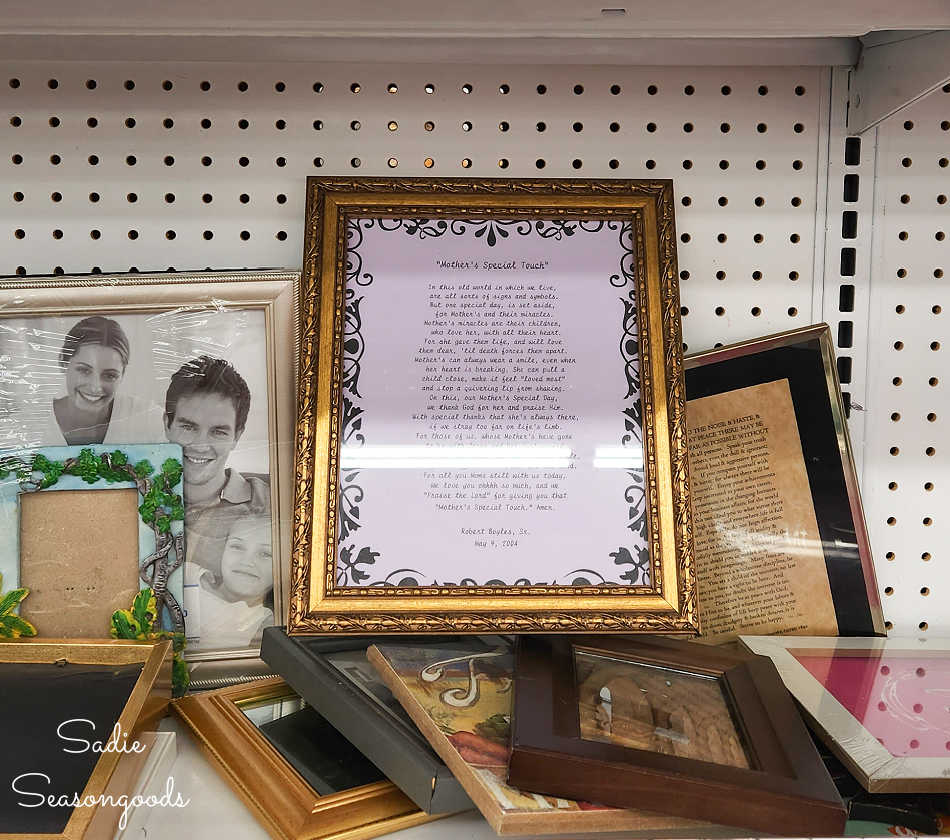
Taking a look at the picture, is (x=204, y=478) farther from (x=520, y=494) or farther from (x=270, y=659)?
(x=520, y=494)

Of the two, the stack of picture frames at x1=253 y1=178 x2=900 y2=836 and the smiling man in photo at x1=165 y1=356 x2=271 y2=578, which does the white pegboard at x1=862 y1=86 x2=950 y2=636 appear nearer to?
the stack of picture frames at x1=253 y1=178 x2=900 y2=836

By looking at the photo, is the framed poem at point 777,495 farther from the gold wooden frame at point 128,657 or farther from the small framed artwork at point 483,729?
the gold wooden frame at point 128,657

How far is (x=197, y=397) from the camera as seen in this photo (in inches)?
32.4

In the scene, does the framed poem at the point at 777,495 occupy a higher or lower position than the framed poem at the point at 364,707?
higher

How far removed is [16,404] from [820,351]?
85 cm

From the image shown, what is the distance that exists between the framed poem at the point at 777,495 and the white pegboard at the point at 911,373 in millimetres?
79

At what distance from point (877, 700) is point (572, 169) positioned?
607mm

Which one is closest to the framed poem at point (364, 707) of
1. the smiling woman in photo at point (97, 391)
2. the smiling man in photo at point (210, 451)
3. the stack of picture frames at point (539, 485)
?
the stack of picture frames at point (539, 485)

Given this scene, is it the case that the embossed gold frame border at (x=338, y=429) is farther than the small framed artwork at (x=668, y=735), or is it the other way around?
the embossed gold frame border at (x=338, y=429)

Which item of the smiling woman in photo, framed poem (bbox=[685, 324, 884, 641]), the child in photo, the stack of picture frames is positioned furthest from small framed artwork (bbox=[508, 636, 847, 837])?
the smiling woman in photo

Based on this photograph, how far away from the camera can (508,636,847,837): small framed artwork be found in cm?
54

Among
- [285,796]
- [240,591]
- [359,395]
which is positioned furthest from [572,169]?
[285,796]

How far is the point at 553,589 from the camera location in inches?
28.9

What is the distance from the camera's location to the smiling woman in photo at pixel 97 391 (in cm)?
81
